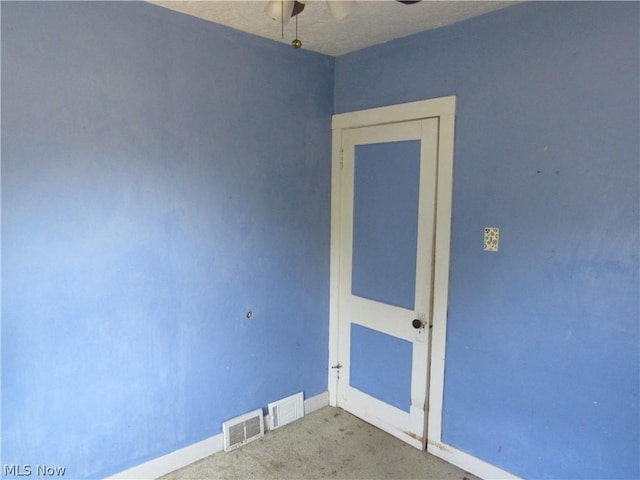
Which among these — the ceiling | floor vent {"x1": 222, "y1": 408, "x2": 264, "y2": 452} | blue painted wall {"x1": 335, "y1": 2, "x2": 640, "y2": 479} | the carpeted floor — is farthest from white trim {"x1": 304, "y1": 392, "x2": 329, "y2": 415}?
the ceiling

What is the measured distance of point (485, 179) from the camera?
222 cm

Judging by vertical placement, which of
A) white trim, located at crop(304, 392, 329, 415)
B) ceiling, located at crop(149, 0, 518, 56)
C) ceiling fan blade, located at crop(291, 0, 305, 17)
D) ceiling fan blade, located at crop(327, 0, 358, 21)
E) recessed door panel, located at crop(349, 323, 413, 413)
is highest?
ceiling, located at crop(149, 0, 518, 56)

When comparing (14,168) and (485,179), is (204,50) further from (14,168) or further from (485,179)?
(485,179)

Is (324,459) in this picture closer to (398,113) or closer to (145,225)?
(145,225)

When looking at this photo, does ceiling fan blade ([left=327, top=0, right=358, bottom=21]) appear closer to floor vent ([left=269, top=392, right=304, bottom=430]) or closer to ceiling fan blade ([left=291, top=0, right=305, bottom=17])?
ceiling fan blade ([left=291, top=0, right=305, bottom=17])

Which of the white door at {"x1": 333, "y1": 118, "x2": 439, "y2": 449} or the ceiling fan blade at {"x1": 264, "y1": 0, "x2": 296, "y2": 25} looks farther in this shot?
the white door at {"x1": 333, "y1": 118, "x2": 439, "y2": 449}

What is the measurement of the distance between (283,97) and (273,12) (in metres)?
1.31

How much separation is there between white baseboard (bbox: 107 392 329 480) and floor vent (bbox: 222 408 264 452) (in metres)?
0.05

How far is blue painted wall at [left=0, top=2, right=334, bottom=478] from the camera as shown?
183 centimetres

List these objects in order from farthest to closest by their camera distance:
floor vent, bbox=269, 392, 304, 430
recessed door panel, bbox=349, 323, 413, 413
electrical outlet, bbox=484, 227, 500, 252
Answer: floor vent, bbox=269, 392, 304, 430 → recessed door panel, bbox=349, 323, 413, 413 → electrical outlet, bbox=484, 227, 500, 252

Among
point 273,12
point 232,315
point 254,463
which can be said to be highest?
point 273,12

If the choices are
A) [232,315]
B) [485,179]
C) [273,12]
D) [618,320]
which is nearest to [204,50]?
[273,12]

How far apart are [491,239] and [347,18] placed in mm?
1401

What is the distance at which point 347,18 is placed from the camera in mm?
2227
